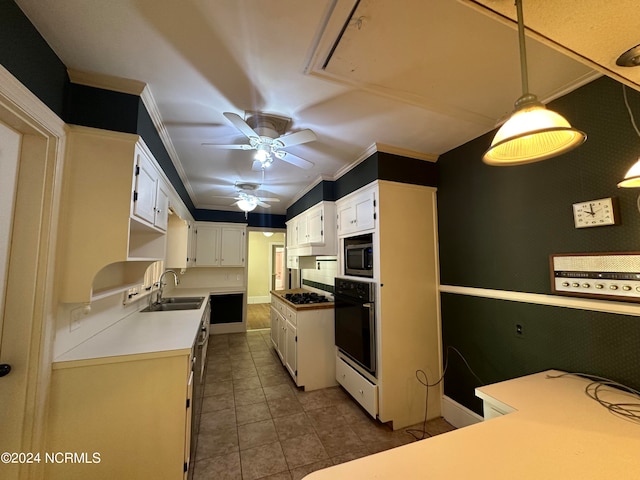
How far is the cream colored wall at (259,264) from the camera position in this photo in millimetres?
→ 8352

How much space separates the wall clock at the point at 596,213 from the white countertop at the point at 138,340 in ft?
8.12

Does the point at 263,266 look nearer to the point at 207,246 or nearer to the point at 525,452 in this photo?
the point at 207,246

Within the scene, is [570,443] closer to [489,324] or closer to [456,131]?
[489,324]

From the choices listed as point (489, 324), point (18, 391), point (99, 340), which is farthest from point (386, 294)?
point (18, 391)

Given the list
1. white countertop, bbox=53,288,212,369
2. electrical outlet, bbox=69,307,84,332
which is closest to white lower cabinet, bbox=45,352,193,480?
white countertop, bbox=53,288,212,369

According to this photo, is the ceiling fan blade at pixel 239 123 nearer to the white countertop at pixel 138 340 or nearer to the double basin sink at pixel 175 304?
the white countertop at pixel 138 340

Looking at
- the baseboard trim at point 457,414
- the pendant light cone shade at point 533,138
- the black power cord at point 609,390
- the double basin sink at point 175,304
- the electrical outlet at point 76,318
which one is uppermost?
the pendant light cone shade at point 533,138

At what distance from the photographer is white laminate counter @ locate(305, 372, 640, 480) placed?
749mm

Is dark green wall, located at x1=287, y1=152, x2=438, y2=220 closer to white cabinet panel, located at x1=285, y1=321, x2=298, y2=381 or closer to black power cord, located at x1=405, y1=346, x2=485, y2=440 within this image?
black power cord, located at x1=405, y1=346, x2=485, y2=440

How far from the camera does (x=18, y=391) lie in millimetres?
1181

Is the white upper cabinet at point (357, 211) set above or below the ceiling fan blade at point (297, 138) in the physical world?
below

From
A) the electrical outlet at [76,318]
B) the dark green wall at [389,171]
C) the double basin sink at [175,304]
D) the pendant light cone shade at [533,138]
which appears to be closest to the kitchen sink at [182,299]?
the double basin sink at [175,304]

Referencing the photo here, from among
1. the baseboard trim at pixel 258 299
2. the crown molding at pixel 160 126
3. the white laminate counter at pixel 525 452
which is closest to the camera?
the white laminate counter at pixel 525 452

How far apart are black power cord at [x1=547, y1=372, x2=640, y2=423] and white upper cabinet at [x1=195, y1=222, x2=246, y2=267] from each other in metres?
4.84
